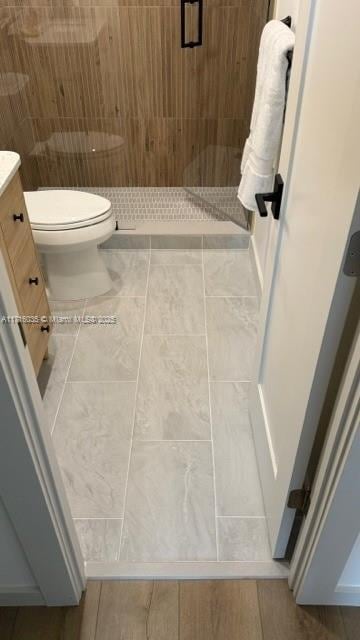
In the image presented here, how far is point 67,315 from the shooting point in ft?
8.04

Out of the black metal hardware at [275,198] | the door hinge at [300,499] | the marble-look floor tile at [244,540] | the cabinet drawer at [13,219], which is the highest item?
the black metal hardware at [275,198]

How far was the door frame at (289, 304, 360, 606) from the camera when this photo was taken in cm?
95

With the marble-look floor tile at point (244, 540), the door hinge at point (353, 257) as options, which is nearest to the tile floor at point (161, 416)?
the marble-look floor tile at point (244, 540)

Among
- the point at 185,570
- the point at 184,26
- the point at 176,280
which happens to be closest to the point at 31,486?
the point at 185,570

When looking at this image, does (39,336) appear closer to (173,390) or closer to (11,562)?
(173,390)

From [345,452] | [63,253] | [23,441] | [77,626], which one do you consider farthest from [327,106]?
[63,253]

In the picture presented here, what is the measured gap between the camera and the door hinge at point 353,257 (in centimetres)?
80

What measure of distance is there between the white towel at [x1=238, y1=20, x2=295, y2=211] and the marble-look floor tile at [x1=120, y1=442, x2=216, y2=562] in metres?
0.99

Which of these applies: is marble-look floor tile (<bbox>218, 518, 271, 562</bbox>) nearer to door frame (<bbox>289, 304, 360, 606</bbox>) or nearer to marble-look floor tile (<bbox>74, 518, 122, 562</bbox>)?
door frame (<bbox>289, 304, 360, 606</bbox>)

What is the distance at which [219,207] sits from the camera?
120 inches

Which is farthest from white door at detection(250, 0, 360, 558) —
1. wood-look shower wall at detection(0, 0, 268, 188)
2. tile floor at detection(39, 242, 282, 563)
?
wood-look shower wall at detection(0, 0, 268, 188)

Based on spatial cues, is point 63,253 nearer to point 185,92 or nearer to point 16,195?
point 16,195

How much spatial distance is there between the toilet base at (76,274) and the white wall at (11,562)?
4.75 feet

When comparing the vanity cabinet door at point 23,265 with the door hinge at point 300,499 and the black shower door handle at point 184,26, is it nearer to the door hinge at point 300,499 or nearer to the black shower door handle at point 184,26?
the door hinge at point 300,499
